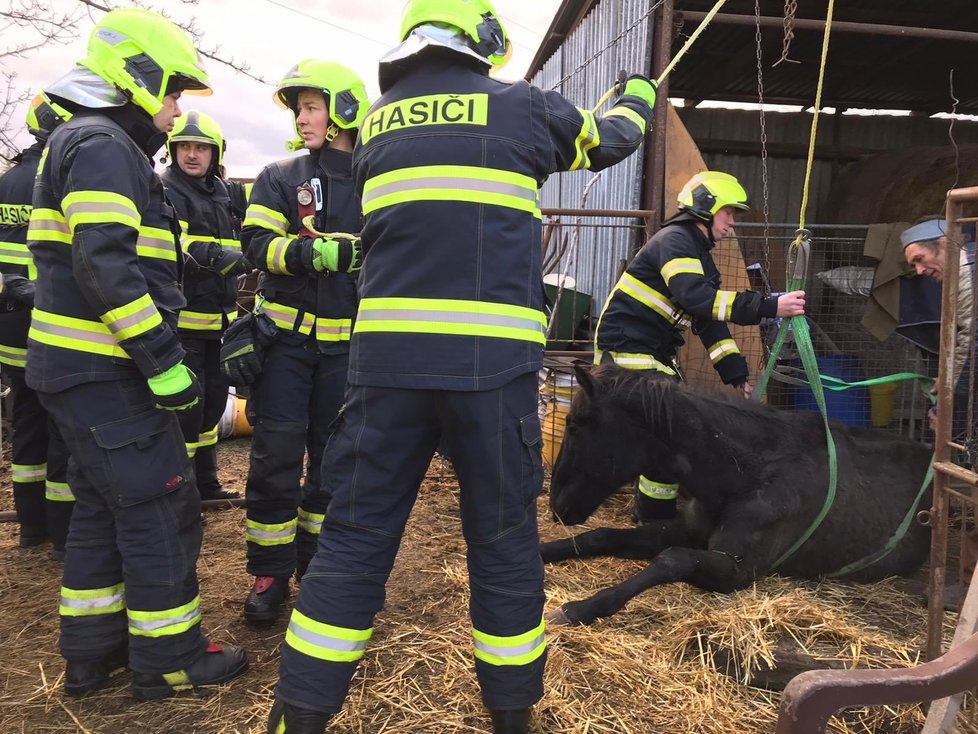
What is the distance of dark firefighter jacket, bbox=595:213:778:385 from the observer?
3975mm

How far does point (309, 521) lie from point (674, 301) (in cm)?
245

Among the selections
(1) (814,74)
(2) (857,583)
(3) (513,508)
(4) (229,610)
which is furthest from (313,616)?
(1) (814,74)

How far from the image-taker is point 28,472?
4117 mm

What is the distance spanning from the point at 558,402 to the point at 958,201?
3.10 metres

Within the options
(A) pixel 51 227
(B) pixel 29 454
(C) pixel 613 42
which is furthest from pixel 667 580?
(C) pixel 613 42

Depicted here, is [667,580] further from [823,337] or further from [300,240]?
[823,337]

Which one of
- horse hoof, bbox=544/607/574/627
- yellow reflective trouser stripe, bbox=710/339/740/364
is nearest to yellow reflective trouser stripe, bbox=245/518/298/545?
horse hoof, bbox=544/607/574/627

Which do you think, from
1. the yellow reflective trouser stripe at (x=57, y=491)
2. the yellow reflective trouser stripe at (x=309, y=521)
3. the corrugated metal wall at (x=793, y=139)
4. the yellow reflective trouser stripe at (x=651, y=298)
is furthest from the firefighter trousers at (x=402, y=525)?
the corrugated metal wall at (x=793, y=139)

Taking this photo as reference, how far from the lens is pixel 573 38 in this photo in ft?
28.1

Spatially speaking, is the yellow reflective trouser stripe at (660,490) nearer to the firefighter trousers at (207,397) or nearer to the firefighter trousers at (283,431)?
the firefighter trousers at (283,431)

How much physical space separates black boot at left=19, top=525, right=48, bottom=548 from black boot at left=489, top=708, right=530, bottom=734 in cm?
338

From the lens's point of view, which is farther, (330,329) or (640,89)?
(330,329)

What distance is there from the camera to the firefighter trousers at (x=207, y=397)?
4203mm

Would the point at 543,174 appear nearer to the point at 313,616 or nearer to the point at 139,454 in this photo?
the point at 313,616
